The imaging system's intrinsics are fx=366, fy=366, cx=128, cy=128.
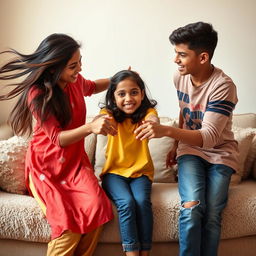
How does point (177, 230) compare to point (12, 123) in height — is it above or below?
below

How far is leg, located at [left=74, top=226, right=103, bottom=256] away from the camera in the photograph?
152 centimetres

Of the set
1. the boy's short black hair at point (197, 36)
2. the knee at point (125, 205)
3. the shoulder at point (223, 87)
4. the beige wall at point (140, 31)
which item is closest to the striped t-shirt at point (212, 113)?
the shoulder at point (223, 87)

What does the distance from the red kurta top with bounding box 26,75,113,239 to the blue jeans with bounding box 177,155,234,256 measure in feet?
1.07

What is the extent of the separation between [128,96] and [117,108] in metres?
0.09

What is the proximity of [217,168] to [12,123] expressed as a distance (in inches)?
37.5

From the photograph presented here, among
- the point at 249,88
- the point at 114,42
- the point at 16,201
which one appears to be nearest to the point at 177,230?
the point at 16,201

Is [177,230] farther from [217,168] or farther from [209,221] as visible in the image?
[217,168]

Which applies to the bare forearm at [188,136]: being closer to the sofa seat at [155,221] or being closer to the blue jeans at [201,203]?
the blue jeans at [201,203]

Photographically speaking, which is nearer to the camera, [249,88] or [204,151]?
[204,151]

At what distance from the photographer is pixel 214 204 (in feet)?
5.05

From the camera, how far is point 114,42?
2406mm

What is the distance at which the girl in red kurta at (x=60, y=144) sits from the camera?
149cm

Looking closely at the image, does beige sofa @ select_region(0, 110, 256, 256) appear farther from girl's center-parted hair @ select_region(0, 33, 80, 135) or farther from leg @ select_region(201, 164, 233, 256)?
girl's center-parted hair @ select_region(0, 33, 80, 135)

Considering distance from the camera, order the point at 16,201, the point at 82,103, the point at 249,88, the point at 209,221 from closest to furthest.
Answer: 1. the point at 209,221
2. the point at 16,201
3. the point at 82,103
4. the point at 249,88
